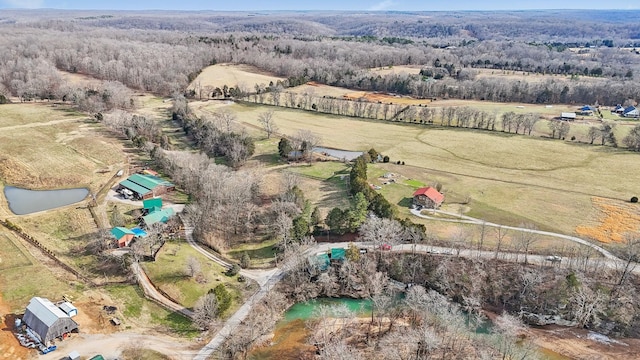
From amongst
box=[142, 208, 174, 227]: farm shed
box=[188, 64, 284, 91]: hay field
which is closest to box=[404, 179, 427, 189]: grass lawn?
box=[142, 208, 174, 227]: farm shed

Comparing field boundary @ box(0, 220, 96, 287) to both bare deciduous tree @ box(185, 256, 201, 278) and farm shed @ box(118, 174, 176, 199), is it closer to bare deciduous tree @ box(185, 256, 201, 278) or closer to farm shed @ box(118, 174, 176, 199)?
bare deciduous tree @ box(185, 256, 201, 278)

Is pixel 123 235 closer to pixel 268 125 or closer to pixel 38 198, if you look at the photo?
pixel 38 198

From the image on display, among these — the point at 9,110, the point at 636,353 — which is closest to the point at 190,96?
the point at 9,110

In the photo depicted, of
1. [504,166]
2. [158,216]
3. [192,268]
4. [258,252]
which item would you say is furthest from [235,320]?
[504,166]

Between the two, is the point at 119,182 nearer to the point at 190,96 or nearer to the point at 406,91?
the point at 190,96

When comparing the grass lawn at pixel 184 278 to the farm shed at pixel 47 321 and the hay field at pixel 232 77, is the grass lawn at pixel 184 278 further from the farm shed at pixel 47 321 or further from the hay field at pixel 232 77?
the hay field at pixel 232 77

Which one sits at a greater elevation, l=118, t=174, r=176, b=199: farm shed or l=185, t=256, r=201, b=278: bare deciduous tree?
l=118, t=174, r=176, b=199: farm shed
